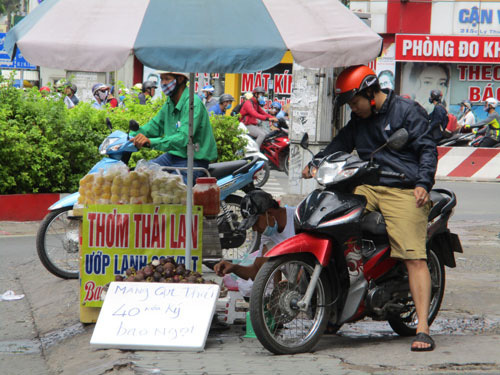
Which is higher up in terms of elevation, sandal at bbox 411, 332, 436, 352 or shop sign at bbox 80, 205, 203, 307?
shop sign at bbox 80, 205, 203, 307

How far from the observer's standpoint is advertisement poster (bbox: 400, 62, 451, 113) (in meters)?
32.6

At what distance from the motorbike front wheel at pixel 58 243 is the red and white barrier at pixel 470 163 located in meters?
12.8

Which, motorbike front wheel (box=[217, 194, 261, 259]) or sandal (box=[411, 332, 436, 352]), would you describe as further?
motorbike front wheel (box=[217, 194, 261, 259])

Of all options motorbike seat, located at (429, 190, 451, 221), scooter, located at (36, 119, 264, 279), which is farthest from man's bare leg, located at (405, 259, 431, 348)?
scooter, located at (36, 119, 264, 279)

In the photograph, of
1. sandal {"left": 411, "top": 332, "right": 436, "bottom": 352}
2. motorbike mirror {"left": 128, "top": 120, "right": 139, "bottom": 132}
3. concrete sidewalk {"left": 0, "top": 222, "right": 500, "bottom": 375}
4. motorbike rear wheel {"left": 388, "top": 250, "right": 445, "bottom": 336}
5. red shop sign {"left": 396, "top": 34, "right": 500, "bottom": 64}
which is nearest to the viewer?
concrete sidewalk {"left": 0, "top": 222, "right": 500, "bottom": 375}

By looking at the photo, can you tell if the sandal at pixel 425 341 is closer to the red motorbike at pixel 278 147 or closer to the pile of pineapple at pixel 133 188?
the pile of pineapple at pixel 133 188

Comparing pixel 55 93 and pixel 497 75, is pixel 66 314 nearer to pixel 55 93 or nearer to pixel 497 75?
pixel 55 93

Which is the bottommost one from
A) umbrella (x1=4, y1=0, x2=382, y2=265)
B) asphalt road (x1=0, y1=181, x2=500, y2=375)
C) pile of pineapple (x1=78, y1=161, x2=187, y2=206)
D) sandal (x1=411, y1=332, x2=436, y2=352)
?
asphalt road (x1=0, y1=181, x2=500, y2=375)

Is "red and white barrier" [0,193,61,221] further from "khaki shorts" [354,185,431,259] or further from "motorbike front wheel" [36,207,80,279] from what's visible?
"khaki shorts" [354,185,431,259]

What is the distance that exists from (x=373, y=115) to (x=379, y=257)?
2.94ft

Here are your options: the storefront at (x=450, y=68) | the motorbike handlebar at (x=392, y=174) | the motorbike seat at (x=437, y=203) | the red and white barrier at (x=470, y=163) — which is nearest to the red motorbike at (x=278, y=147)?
the red and white barrier at (x=470, y=163)

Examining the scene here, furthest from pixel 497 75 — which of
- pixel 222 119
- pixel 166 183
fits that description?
pixel 166 183

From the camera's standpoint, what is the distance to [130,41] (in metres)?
4.82

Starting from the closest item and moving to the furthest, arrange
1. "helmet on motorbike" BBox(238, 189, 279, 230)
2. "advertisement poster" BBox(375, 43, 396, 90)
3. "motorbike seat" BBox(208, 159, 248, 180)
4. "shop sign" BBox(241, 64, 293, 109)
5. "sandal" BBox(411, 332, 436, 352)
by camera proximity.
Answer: "sandal" BBox(411, 332, 436, 352) → "helmet on motorbike" BBox(238, 189, 279, 230) → "motorbike seat" BBox(208, 159, 248, 180) → "advertisement poster" BBox(375, 43, 396, 90) → "shop sign" BBox(241, 64, 293, 109)
